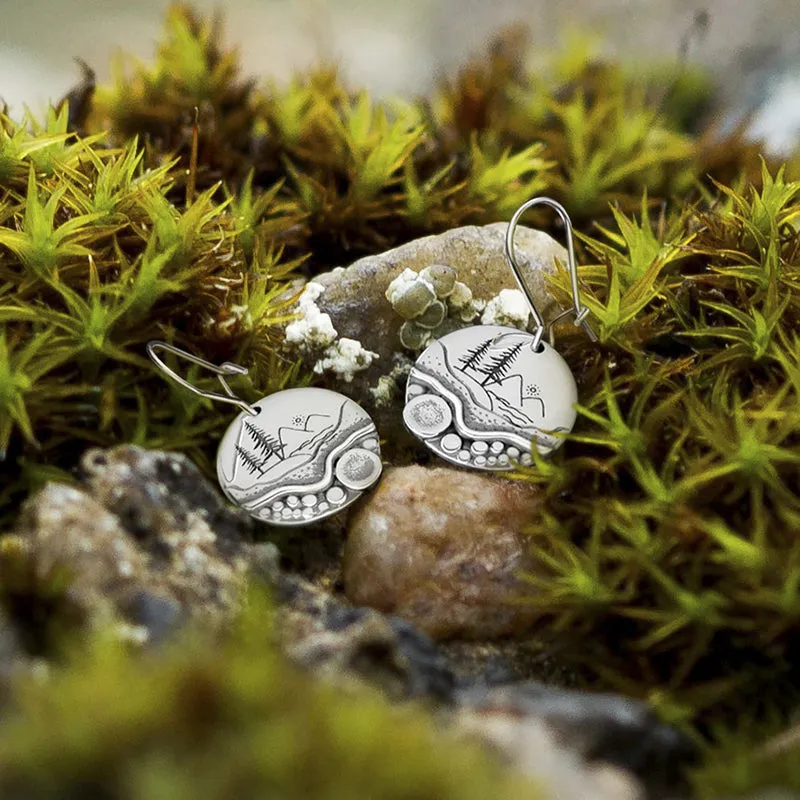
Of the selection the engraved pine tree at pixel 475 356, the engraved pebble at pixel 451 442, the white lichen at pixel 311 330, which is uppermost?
the engraved pine tree at pixel 475 356

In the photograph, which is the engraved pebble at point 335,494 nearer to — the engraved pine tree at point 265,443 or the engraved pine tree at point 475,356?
the engraved pine tree at point 265,443

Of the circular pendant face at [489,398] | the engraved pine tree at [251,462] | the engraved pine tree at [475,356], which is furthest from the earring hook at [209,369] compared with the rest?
the engraved pine tree at [475,356]

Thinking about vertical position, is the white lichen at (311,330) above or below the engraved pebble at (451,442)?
above

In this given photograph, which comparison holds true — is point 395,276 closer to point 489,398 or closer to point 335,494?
point 489,398

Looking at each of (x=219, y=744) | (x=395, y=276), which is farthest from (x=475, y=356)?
(x=219, y=744)

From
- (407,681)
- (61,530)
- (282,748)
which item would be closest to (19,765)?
(282,748)

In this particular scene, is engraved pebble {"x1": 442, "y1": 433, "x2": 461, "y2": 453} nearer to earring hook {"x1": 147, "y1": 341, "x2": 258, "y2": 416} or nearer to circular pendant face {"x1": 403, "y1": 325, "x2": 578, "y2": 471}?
circular pendant face {"x1": 403, "y1": 325, "x2": 578, "y2": 471}

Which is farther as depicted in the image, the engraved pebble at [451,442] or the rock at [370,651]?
the engraved pebble at [451,442]
